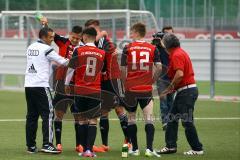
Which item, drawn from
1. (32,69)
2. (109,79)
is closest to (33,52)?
(32,69)

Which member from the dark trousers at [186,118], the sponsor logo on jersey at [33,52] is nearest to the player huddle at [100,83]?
the sponsor logo on jersey at [33,52]

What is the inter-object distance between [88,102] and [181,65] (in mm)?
1804

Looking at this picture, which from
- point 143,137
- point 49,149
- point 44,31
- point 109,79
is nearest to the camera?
point 49,149

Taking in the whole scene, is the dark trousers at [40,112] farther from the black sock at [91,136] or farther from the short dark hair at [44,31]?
the short dark hair at [44,31]

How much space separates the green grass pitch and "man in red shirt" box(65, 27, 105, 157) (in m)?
0.54

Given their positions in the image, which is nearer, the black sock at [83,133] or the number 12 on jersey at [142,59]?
the number 12 on jersey at [142,59]

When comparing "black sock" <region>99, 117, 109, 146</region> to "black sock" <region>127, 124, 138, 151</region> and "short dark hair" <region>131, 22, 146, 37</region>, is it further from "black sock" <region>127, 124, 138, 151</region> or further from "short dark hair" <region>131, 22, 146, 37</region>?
"short dark hair" <region>131, 22, 146, 37</region>

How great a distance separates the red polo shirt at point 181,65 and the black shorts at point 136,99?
64 cm

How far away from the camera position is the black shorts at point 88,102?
46.6 ft

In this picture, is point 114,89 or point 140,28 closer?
point 140,28

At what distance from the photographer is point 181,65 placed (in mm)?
14438

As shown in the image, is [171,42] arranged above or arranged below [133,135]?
above

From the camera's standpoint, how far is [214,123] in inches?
818

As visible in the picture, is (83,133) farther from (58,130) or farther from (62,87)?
(62,87)
